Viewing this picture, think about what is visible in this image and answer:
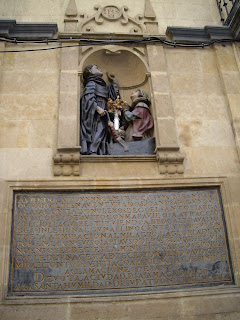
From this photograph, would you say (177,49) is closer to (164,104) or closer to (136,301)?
(164,104)

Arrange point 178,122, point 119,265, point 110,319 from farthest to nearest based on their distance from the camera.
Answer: point 178,122, point 119,265, point 110,319

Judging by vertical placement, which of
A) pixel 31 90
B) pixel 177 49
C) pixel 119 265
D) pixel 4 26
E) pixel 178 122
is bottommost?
pixel 119 265

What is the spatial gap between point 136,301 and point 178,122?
3.20 m

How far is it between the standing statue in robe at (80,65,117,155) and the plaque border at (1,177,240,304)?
76 cm

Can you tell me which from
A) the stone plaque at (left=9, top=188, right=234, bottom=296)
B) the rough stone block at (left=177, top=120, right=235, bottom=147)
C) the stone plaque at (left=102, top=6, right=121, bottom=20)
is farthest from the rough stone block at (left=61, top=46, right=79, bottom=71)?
the stone plaque at (left=9, top=188, right=234, bottom=296)

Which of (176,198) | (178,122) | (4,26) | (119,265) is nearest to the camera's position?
(119,265)

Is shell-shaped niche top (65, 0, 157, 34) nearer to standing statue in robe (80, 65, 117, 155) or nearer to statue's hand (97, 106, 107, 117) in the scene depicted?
standing statue in robe (80, 65, 117, 155)

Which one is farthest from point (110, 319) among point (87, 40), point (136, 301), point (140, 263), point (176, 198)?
point (87, 40)

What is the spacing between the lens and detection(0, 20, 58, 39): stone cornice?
7031mm

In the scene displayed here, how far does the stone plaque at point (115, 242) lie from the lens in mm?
5270

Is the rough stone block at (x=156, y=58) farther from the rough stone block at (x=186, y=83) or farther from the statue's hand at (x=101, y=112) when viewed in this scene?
the statue's hand at (x=101, y=112)

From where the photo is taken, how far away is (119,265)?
5.39m

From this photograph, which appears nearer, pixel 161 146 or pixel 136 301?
pixel 136 301

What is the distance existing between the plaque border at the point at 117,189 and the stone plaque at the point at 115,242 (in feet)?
0.23
